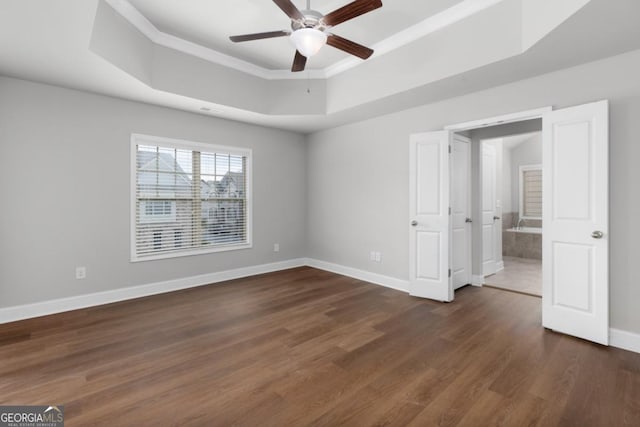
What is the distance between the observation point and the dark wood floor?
186cm

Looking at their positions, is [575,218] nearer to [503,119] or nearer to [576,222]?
[576,222]

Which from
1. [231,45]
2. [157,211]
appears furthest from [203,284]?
[231,45]

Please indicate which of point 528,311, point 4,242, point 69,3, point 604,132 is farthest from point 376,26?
point 4,242

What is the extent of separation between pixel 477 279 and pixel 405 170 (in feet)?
6.54

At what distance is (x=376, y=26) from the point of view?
331cm

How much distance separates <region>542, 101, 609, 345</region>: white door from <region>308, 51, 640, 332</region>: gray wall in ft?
0.53

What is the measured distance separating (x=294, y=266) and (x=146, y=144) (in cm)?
325

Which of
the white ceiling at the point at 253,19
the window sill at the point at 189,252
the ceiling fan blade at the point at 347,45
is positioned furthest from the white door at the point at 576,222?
the window sill at the point at 189,252

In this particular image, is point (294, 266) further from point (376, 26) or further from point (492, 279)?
point (376, 26)

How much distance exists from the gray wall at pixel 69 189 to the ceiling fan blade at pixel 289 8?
9.48ft

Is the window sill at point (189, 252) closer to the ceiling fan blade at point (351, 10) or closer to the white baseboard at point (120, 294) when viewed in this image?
the white baseboard at point (120, 294)

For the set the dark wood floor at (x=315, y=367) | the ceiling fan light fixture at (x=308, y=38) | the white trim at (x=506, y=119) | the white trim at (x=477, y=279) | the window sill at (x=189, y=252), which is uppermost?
the ceiling fan light fixture at (x=308, y=38)

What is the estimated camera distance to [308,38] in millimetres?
2393

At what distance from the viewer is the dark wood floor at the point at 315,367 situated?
1859 millimetres
